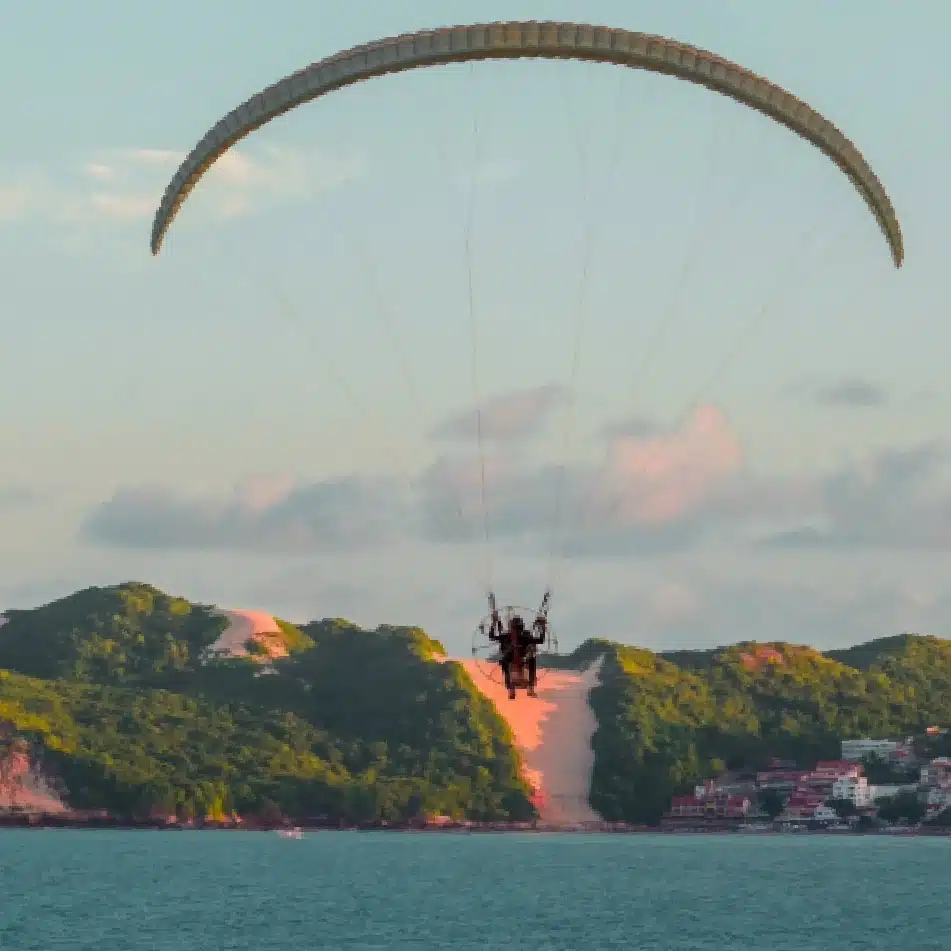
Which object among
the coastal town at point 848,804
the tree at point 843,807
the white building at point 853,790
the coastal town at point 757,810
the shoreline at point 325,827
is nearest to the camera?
the shoreline at point 325,827

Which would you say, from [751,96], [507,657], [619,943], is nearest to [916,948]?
[619,943]

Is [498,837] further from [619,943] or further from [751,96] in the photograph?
[751,96]

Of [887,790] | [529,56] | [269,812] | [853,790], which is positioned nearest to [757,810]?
[853,790]

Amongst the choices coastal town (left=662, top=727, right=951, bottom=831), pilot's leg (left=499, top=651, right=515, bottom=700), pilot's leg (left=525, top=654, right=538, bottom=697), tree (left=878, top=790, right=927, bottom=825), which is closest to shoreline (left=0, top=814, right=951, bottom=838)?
coastal town (left=662, top=727, right=951, bottom=831)

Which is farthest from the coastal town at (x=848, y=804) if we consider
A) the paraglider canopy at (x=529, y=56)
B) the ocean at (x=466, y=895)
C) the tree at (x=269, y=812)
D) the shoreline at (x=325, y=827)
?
the paraglider canopy at (x=529, y=56)

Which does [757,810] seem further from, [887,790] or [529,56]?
[529,56]

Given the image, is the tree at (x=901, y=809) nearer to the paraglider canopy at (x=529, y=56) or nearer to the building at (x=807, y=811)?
the building at (x=807, y=811)

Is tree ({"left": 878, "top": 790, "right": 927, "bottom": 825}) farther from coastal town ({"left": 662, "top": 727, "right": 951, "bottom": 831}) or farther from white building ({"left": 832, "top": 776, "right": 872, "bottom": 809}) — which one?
white building ({"left": 832, "top": 776, "right": 872, "bottom": 809})
